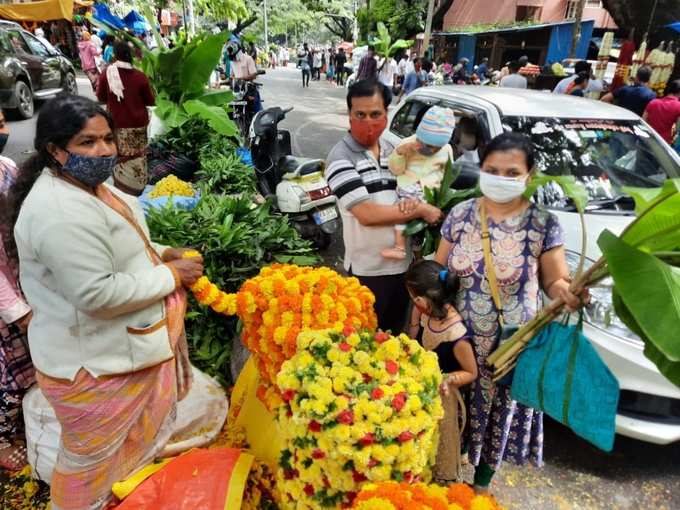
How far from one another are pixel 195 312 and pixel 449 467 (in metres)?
1.74

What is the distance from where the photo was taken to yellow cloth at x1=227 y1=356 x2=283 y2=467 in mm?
2131

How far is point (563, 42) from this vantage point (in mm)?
20234

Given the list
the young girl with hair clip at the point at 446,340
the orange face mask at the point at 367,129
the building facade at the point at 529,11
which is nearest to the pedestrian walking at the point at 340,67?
the building facade at the point at 529,11

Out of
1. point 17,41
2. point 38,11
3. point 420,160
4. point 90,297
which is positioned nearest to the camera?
point 90,297

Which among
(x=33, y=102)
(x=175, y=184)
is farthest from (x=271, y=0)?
(x=175, y=184)

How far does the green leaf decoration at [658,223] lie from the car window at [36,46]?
49.4ft

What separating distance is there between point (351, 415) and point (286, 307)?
65cm

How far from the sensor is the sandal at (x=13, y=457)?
2.54m

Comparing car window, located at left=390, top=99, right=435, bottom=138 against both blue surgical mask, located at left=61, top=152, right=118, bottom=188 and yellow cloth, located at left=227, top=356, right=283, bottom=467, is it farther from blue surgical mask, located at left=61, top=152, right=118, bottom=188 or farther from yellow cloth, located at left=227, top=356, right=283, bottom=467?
blue surgical mask, located at left=61, top=152, right=118, bottom=188

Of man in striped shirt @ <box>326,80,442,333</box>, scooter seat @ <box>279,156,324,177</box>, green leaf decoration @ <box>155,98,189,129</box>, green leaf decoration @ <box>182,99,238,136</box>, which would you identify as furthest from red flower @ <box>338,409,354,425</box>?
green leaf decoration @ <box>155,98,189,129</box>

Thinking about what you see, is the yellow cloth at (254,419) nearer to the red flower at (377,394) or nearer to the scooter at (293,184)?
the red flower at (377,394)

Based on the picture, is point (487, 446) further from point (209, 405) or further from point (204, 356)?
point (204, 356)

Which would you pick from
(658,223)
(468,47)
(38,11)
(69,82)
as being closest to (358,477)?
(658,223)

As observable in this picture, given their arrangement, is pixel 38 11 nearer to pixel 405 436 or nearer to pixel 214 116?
pixel 214 116
